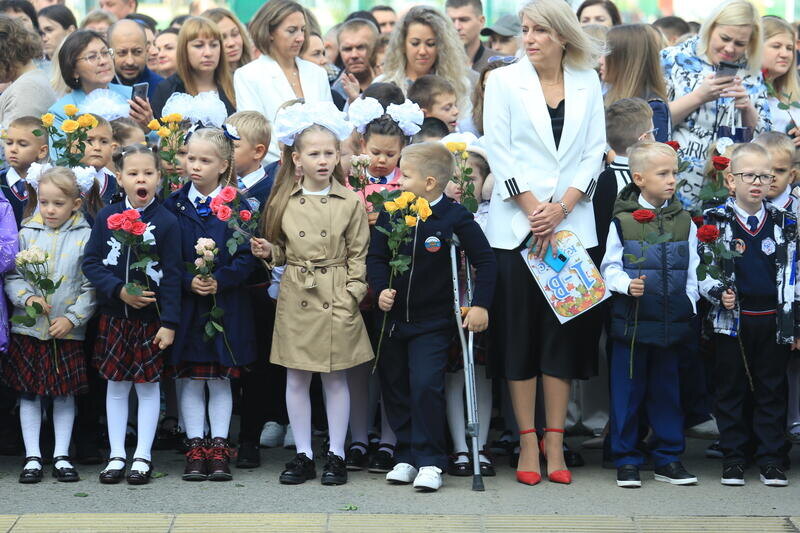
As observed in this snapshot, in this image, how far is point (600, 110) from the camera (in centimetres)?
683

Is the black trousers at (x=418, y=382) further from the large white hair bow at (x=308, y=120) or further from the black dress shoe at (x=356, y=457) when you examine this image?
the large white hair bow at (x=308, y=120)

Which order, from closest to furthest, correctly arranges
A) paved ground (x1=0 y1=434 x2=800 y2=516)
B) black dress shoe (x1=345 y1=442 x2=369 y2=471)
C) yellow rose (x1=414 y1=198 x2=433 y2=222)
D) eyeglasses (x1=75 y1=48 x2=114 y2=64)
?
paved ground (x1=0 y1=434 x2=800 y2=516), yellow rose (x1=414 y1=198 x2=433 y2=222), black dress shoe (x1=345 y1=442 x2=369 y2=471), eyeglasses (x1=75 y1=48 x2=114 y2=64)

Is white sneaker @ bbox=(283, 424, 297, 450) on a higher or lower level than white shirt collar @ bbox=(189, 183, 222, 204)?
lower

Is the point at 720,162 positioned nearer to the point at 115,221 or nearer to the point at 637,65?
the point at 637,65

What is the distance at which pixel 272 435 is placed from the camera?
7.73m

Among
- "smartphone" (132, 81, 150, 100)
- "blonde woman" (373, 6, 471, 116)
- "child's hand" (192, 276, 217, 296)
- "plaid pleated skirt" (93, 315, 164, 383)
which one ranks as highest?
"blonde woman" (373, 6, 471, 116)

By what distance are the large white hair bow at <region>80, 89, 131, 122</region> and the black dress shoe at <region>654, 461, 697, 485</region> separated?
154 inches

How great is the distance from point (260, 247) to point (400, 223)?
0.77 meters

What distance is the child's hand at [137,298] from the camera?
21.6 ft

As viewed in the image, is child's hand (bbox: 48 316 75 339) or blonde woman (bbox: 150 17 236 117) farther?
blonde woman (bbox: 150 17 236 117)

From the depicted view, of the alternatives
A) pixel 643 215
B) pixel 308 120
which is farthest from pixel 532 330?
pixel 308 120

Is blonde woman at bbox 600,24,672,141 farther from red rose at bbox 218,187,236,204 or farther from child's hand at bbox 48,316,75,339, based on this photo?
Result: child's hand at bbox 48,316,75,339

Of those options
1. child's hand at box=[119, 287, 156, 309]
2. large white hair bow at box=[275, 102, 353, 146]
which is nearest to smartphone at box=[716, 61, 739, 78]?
large white hair bow at box=[275, 102, 353, 146]

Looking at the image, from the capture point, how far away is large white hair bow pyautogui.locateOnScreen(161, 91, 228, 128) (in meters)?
7.23
